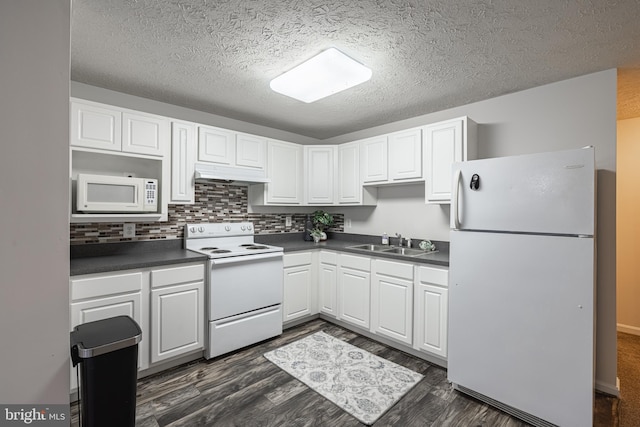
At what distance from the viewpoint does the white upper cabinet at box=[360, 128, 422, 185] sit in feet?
9.45

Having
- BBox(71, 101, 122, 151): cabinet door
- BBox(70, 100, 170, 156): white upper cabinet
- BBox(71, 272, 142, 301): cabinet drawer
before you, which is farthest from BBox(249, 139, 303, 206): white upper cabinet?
BBox(71, 272, 142, 301): cabinet drawer

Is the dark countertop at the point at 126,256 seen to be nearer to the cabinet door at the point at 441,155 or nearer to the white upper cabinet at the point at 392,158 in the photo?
the white upper cabinet at the point at 392,158

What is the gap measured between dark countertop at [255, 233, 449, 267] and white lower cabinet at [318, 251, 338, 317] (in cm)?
12

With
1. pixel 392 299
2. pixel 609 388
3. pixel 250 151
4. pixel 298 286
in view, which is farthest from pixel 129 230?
pixel 609 388

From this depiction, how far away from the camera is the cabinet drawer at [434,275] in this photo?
2.36 meters

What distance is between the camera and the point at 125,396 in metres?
1.20

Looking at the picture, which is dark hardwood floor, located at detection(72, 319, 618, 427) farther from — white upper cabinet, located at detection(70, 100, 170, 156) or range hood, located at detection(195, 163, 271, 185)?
white upper cabinet, located at detection(70, 100, 170, 156)

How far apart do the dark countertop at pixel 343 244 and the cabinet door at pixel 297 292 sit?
245 mm

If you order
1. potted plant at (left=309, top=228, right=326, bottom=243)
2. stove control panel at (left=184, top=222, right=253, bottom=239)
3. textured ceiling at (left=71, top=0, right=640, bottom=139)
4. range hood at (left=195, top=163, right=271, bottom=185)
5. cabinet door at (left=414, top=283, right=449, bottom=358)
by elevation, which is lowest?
cabinet door at (left=414, top=283, right=449, bottom=358)

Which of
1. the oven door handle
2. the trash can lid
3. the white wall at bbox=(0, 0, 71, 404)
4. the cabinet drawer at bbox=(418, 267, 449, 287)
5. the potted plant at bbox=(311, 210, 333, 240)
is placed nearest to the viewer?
the white wall at bbox=(0, 0, 71, 404)

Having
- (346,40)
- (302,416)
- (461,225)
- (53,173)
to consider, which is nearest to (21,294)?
(53,173)

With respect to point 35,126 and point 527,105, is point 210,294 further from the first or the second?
point 527,105

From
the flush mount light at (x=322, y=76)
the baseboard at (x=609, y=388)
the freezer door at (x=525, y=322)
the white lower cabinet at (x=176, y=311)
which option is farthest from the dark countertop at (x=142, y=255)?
the flush mount light at (x=322, y=76)

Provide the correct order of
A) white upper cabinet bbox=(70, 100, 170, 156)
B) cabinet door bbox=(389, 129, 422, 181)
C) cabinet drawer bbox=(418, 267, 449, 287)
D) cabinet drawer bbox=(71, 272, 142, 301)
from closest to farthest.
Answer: cabinet drawer bbox=(71, 272, 142, 301)
white upper cabinet bbox=(70, 100, 170, 156)
cabinet drawer bbox=(418, 267, 449, 287)
cabinet door bbox=(389, 129, 422, 181)
